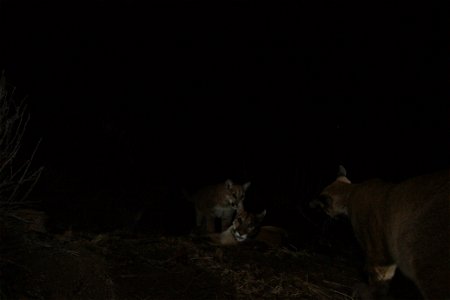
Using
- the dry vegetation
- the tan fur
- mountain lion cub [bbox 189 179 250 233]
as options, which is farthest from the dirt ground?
mountain lion cub [bbox 189 179 250 233]

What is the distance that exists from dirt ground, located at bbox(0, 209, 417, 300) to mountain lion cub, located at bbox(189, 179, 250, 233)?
14.5ft

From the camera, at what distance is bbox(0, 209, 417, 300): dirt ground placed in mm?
4863

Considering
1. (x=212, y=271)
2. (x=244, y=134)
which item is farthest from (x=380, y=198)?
(x=244, y=134)

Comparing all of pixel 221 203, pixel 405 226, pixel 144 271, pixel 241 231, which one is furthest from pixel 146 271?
pixel 221 203

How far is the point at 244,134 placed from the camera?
16531mm

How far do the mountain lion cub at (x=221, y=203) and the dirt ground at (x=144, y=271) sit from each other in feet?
14.5

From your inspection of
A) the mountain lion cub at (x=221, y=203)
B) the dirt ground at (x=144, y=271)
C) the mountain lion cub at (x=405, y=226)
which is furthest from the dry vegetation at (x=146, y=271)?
the mountain lion cub at (x=221, y=203)

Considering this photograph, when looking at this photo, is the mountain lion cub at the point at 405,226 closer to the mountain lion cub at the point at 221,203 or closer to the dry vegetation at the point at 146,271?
the dry vegetation at the point at 146,271

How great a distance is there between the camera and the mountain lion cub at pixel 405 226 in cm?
413

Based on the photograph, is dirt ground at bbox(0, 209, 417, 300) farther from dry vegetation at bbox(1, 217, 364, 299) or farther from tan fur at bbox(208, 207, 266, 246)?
tan fur at bbox(208, 207, 266, 246)

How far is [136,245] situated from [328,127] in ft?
33.0

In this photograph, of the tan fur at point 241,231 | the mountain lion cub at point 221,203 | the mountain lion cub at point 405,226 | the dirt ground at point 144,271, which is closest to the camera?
the mountain lion cub at point 405,226

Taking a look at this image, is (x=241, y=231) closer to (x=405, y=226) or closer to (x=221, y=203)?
(x=221, y=203)

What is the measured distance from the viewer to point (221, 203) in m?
11.7
